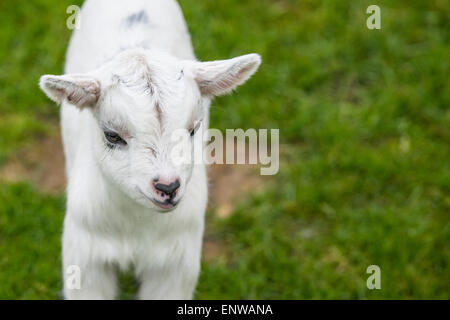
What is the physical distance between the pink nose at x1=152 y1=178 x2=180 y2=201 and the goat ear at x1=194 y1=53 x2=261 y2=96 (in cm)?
53

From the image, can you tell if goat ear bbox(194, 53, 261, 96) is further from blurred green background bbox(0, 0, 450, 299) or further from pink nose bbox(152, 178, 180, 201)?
blurred green background bbox(0, 0, 450, 299)

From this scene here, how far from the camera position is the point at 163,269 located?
13.4 ft

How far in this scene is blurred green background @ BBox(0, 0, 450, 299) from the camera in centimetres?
491

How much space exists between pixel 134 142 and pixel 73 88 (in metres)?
0.36

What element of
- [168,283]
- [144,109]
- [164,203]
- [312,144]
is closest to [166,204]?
[164,203]

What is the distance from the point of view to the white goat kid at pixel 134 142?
10.9ft

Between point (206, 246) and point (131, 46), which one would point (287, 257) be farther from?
point (131, 46)

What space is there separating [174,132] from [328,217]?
88.3 inches

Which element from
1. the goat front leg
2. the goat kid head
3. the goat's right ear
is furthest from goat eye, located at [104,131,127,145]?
the goat front leg

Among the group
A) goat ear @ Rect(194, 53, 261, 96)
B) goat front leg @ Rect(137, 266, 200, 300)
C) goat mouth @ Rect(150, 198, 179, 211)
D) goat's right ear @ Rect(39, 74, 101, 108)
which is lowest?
goat front leg @ Rect(137, 266, 200, 300)

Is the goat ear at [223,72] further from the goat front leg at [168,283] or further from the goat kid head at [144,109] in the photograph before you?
the goat front leg at [168,283]

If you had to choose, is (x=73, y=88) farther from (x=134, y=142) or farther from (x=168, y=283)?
(x=168, y=283)

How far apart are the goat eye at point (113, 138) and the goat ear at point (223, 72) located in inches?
18.0
